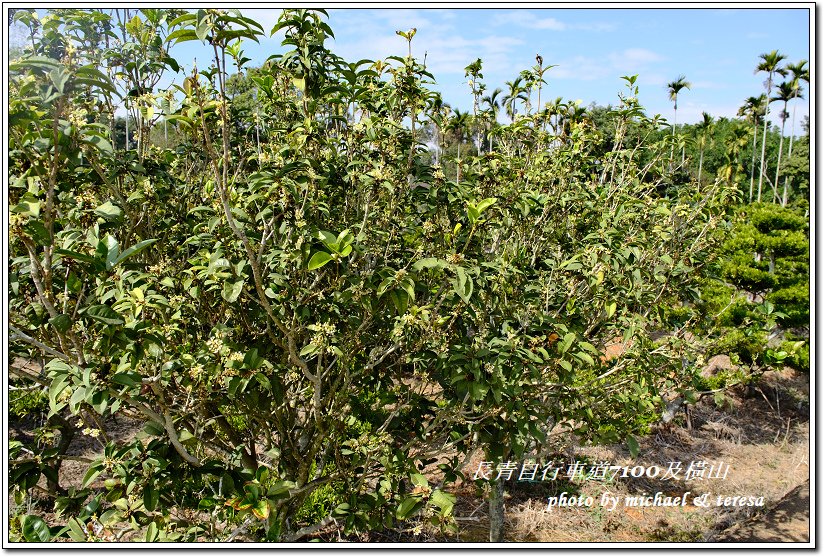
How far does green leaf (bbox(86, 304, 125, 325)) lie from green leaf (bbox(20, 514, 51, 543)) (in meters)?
1.03

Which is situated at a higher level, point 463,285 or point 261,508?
point 463,285

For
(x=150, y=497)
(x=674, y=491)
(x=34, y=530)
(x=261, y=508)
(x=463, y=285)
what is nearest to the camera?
(x=463, y=285)

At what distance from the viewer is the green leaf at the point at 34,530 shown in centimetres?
229

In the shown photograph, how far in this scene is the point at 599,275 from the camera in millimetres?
2881

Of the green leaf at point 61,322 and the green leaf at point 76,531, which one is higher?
the green leaf at point 61,322

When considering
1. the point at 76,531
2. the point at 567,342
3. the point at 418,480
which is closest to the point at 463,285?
the point at 567,342

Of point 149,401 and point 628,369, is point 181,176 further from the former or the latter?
point 628,369

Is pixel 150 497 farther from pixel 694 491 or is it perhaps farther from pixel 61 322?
pixel 694 491

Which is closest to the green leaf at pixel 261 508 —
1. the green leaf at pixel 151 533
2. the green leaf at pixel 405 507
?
the green leaf at pixel 151 533

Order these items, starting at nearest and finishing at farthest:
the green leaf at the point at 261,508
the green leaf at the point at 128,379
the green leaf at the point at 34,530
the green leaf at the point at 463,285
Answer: the green leaf at the point at 128,379 < the green leaf at the point at 463,285 < the green leaf at the point at 34,530 < the green leaf at the point at 261,508

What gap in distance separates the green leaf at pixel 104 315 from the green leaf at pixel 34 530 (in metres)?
1.03

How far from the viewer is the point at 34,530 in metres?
2.30

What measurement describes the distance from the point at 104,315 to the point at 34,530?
1076mm

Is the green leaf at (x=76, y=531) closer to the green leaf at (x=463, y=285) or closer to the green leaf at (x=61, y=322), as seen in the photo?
the green leaf at (x=61, y=322)
